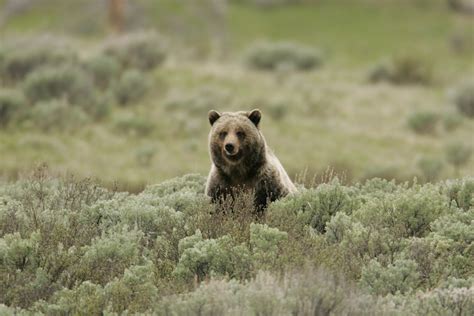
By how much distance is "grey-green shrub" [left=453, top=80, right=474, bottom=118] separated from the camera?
26666mm

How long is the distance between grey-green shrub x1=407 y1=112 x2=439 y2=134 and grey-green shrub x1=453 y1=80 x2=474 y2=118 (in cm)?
306

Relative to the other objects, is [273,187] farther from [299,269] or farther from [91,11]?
[91,11]

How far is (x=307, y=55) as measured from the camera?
3569 cm

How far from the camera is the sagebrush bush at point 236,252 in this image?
20.9 ft

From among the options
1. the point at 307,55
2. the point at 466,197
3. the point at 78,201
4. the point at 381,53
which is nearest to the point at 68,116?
the point at 78,201

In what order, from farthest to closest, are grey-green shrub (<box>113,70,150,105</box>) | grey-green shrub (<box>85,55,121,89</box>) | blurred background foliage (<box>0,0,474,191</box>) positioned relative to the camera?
grey-green shrub (<box>85,55,121,89</box>) < grey-green shrub (<box>113,70,150,105</box>) < blurred background foliage (<box>0,0,474,191</box>)

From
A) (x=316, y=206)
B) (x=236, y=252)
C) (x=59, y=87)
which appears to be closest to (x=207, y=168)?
(x=59, y=87)

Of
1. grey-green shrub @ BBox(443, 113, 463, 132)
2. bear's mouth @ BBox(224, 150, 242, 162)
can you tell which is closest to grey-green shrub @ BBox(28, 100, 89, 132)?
grey-green shrub @ BBox(443, 113, 463, 132)

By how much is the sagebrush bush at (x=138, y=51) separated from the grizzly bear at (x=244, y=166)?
1650 cm

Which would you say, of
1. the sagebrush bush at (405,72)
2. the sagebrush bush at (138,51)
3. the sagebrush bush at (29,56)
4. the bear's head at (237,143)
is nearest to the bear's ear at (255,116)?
the bear's head at (237,143)

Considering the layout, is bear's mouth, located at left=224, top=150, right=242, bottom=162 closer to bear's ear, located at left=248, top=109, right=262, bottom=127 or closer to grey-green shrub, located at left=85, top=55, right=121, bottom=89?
bear's ear, located at left=248, top=109, right=262, bottom=127

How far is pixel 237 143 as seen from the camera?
9227 mm

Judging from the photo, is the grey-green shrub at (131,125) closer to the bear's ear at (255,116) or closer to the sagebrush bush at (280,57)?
the bear's ear at (255,116)

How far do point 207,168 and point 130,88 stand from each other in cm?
579
